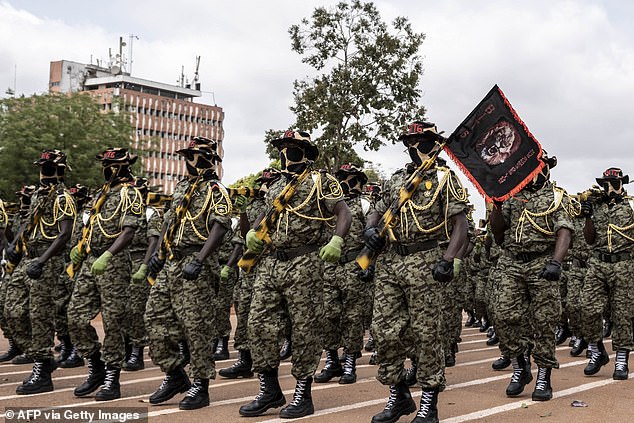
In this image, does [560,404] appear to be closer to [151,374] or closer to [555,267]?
[555,267]

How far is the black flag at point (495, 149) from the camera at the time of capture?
7418 mm

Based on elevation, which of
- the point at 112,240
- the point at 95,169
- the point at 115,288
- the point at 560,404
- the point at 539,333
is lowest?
the point at 560,404

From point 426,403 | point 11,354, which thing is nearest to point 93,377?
point 426,403

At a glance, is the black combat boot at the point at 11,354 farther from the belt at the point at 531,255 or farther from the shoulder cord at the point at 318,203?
the belt at the point at 531,255

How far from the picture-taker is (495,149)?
749 centimetres

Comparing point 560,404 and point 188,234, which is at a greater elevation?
point 188,234

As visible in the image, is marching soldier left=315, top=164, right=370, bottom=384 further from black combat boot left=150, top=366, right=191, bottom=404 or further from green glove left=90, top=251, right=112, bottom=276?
green glove left=90, top=251, right=112, bottom=276

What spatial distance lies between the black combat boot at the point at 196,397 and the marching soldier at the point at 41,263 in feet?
6.66

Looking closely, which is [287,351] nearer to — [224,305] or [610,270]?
[224,305]

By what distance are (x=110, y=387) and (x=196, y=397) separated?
42.6 inches

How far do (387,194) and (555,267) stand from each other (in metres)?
1.86

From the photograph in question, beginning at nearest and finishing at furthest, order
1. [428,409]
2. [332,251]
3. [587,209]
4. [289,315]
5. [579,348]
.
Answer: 1. [428,409]
2. [332,251]
3. [289,315]
4. [587,209]
5. [579,348]

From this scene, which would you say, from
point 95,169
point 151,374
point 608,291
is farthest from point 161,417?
point 95,169

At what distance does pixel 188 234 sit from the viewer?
800 cm
